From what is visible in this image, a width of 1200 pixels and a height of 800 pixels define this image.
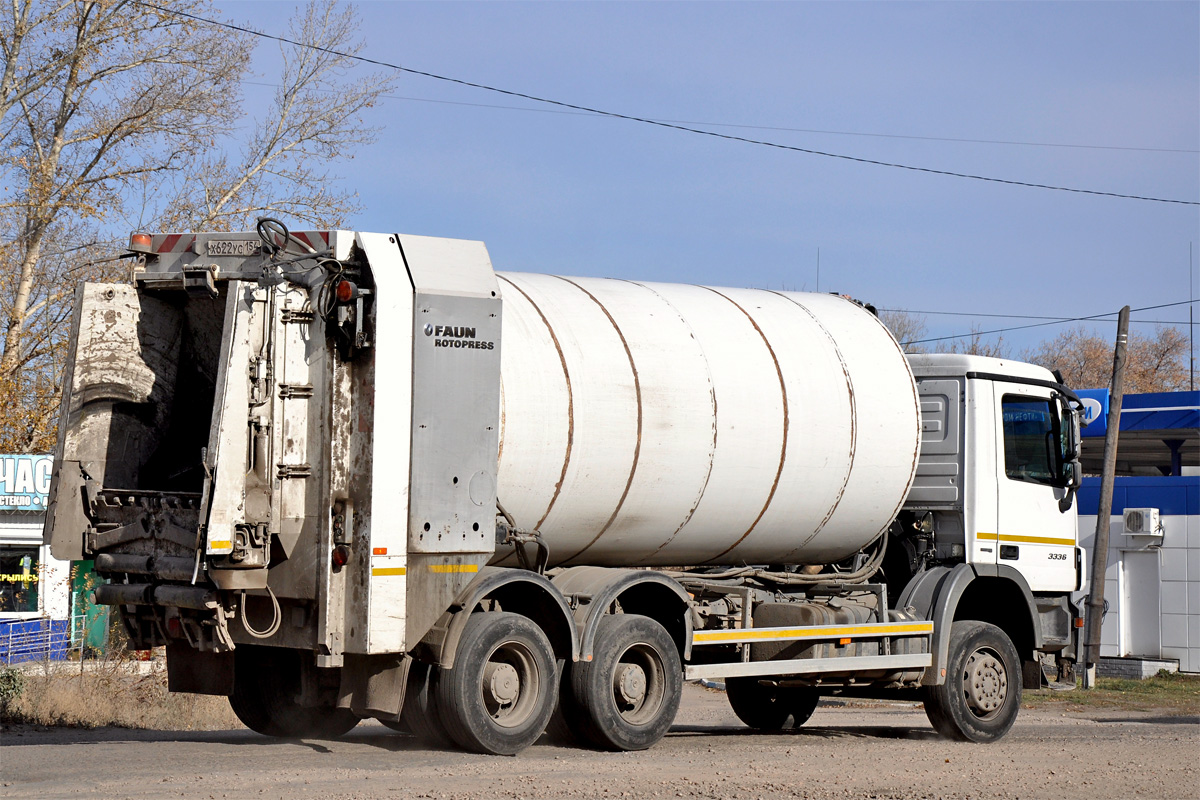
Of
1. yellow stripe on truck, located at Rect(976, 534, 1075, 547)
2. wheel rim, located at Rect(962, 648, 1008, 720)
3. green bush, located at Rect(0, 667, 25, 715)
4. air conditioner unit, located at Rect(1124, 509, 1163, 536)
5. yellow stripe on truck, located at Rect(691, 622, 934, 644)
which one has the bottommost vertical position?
green bush, located at Rect(0, 667, 25, 715)

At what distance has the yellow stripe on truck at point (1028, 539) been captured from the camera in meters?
11.7

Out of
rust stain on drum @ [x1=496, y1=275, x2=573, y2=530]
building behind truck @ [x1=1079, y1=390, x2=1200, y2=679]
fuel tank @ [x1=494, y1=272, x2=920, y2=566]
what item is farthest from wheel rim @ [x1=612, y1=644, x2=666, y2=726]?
building behind truck @ [x1=1079, y1=390, x2=1200, y2=679]

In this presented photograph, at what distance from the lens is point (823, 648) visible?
35.1 feet

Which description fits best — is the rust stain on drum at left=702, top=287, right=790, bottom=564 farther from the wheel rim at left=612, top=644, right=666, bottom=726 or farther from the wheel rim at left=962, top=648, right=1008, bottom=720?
the wheel rim at left=962, top=648, right=1008, bottom=720

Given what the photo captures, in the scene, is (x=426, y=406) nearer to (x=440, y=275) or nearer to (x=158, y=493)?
(x=440, y=275)

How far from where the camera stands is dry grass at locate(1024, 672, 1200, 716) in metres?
19.8

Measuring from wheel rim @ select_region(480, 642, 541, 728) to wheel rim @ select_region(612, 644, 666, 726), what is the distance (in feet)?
2.31

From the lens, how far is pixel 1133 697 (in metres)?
21.3

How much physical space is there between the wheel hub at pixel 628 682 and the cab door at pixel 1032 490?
13.2 ft

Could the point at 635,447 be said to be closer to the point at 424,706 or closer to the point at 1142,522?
the point at 424,706

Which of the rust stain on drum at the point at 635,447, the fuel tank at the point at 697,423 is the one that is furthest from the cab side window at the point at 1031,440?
the rust stain on drum at the point at 635,447

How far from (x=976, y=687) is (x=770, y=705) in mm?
2204

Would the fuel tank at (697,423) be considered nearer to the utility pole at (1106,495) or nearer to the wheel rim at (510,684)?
the wheel rim at (510,684)

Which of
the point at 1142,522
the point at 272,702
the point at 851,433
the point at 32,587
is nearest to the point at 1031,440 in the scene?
the point at 851,433
